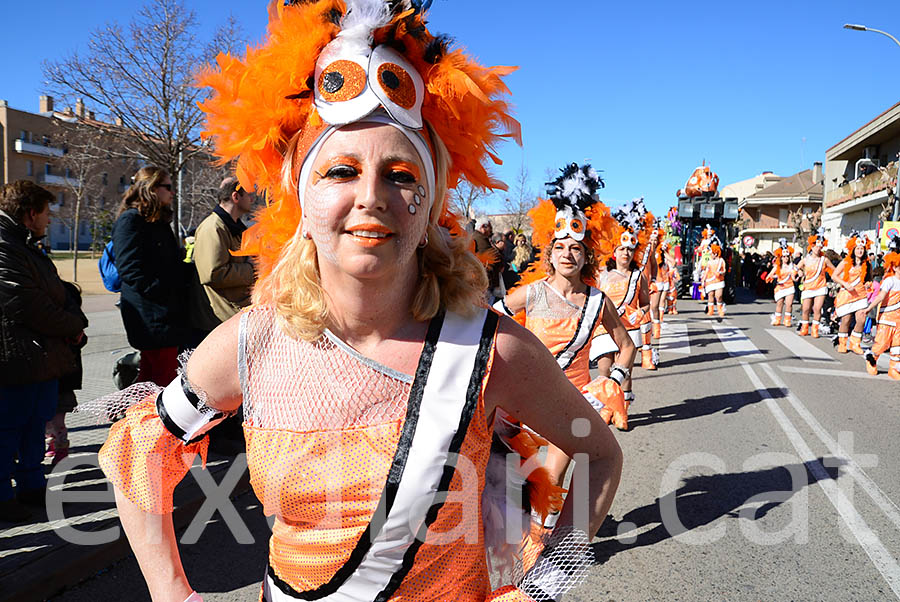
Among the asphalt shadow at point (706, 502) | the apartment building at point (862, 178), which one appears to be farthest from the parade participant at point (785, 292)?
the asphalt shadow at point (706, 502)

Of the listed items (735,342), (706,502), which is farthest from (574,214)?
(735,342)

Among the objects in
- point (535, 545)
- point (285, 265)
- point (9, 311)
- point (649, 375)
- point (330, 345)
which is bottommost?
point (649, 375)

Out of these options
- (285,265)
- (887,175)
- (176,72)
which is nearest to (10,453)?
(285,265)

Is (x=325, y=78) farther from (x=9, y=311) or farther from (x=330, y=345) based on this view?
(x=9, y=311)

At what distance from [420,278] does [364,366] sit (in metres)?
0.26

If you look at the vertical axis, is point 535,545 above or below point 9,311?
below

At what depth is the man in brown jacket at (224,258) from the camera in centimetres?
481

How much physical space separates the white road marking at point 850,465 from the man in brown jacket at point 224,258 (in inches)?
195

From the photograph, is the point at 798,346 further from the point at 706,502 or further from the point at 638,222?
the point at 706,502

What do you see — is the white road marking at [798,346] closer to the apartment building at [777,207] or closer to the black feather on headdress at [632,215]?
the black feather on headdress at [632,215]

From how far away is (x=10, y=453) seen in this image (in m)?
3.81

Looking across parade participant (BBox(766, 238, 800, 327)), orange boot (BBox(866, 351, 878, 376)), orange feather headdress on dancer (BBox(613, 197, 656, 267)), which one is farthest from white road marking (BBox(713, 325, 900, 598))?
parade participant (BBox(766, 238, 800, 327))

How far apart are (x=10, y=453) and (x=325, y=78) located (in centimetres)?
359

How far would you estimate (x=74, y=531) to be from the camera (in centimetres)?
368
